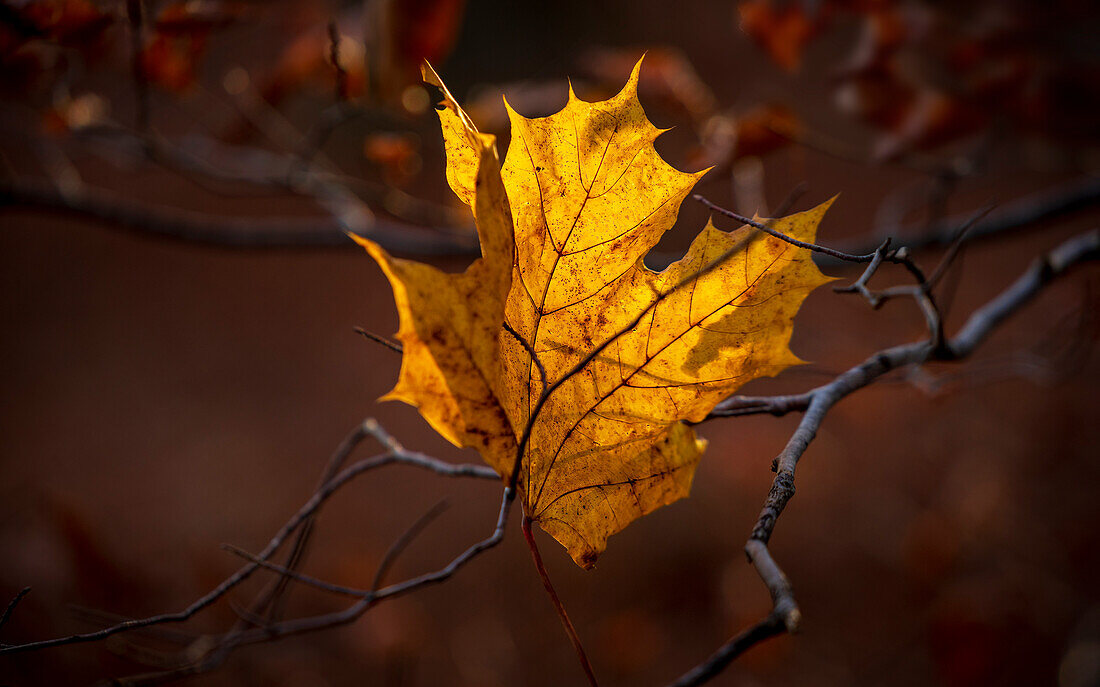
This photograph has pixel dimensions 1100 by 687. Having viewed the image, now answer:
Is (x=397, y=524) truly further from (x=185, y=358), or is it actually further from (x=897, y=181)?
(x=897, y=181)

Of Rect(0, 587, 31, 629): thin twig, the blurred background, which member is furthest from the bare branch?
the blurred background

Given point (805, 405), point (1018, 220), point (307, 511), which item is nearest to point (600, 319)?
point (805, 405)

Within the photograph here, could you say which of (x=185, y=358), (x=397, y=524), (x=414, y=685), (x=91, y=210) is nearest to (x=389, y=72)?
(x=91, y=210)

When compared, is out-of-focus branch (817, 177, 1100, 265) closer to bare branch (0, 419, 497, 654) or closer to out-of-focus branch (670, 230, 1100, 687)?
out-of-focus branch (670, 230, 1100, 687)

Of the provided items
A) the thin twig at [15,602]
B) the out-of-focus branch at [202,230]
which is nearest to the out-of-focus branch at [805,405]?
the thin twig at [15,602]

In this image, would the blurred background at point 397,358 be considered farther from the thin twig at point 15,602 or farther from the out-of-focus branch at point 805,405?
the thin twig at point 15,602

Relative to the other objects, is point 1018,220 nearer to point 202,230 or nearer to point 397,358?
point 202,230
